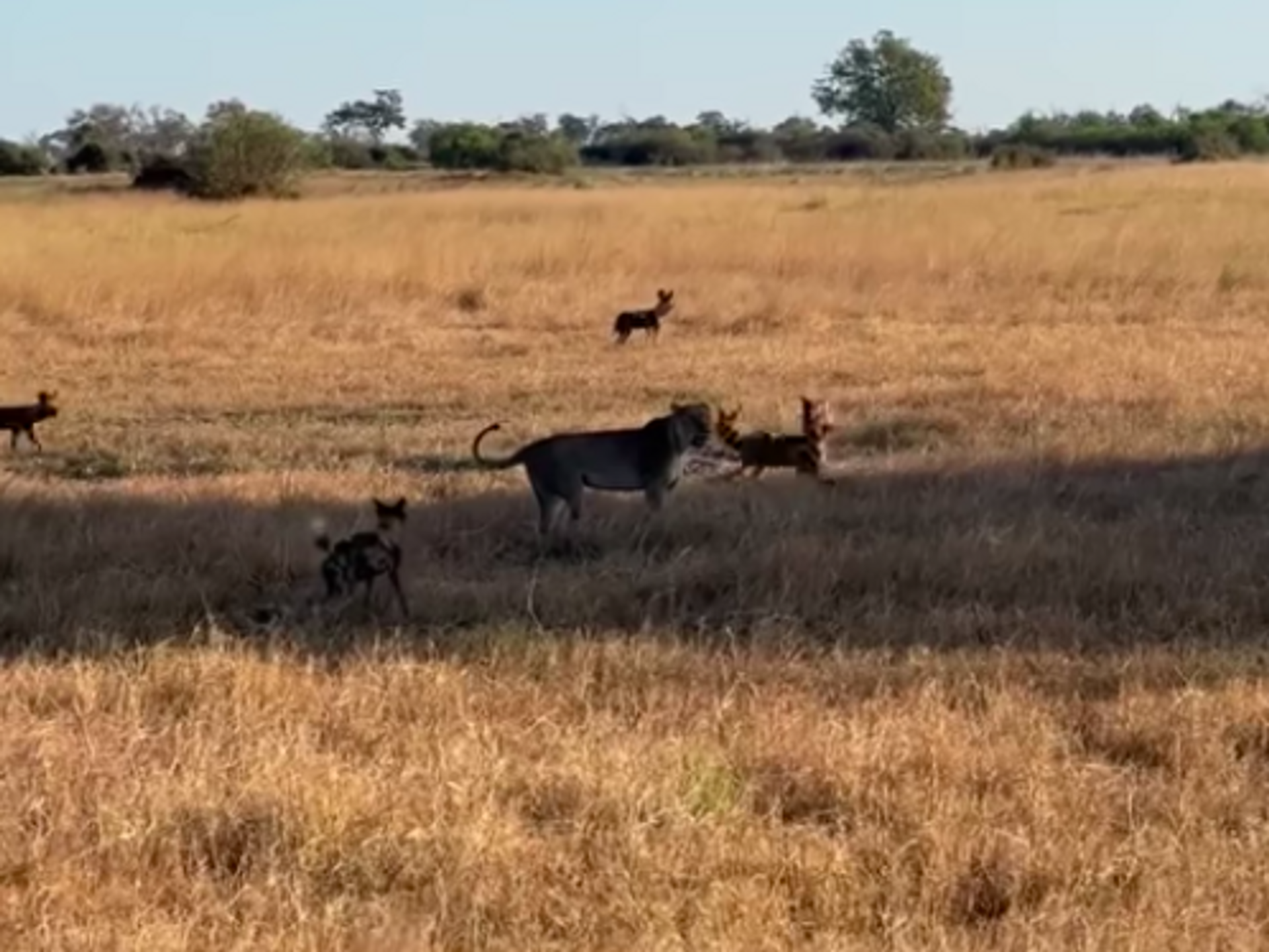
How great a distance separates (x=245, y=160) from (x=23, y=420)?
3573 cm

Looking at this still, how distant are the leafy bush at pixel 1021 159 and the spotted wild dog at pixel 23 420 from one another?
162ft

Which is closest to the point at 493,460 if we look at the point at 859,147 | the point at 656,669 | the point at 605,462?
the point at 605,462

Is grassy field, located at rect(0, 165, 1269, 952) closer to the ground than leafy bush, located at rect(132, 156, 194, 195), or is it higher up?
closer to the ground

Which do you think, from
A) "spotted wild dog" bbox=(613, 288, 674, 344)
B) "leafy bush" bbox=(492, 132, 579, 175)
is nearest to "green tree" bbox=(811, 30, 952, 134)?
"leafy bush" bbox=(492, 132, 579, 175)

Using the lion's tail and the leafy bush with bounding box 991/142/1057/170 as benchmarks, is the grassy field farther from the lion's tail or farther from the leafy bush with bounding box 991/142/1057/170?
the leafy bush with bounding box 991/142/1057/170

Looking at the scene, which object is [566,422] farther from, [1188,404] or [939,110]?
[939,110]

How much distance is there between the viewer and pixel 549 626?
26.0 feet

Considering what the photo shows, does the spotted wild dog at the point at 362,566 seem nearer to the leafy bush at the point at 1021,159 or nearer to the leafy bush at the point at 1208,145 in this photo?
the leafy bush at the point at 1021,159

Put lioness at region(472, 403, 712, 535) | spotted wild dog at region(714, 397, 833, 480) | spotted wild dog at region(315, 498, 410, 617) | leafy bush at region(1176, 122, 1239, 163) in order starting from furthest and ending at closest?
leafy bush at region(1176, 122, 1239, 163) → spotted wild dog at region(714, 397, 833, 480) → lioness at region(472, 403, 712, 535) → spotted wild dog at region(315, 498, 410, 617)

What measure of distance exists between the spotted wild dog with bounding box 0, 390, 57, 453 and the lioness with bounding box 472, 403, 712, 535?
4.82 metres

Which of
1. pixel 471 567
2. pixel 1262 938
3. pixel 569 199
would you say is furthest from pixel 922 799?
pixel 569 199

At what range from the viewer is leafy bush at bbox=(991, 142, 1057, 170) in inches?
2491

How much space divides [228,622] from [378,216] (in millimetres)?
26309

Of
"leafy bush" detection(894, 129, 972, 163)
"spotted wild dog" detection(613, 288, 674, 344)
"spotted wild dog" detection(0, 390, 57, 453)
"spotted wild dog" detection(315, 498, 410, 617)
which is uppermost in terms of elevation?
"spotted wild dog" detection(315, 498, 410, 617)
